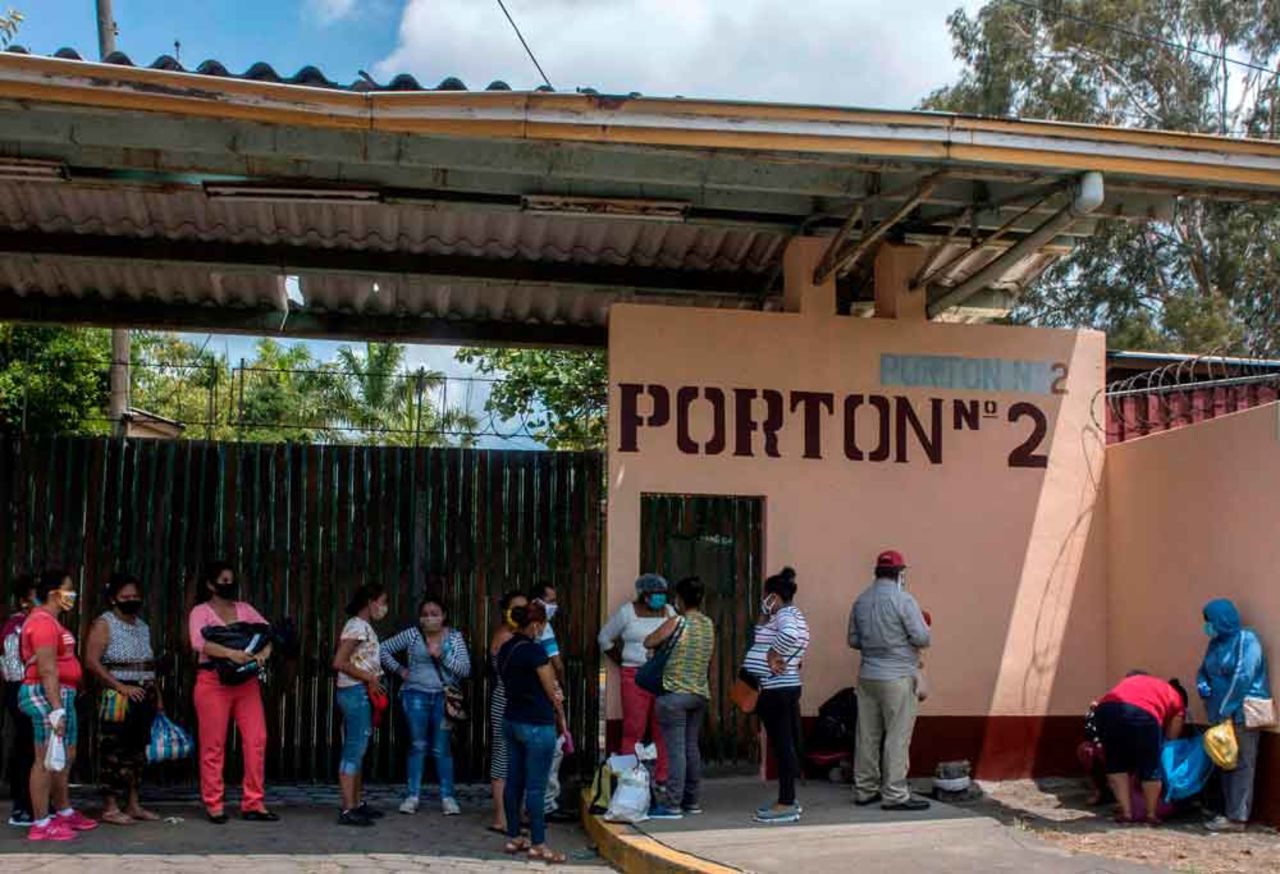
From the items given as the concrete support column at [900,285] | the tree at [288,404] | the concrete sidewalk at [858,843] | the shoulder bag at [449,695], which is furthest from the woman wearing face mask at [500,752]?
the tree at [288,404]

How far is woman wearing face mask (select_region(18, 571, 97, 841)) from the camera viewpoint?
822 cm

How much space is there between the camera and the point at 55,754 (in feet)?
26.7

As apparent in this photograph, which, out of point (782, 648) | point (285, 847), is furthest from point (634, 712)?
point (285, 847)

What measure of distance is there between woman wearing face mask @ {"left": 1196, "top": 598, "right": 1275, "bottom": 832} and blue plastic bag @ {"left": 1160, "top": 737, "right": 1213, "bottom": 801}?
0.17 meters

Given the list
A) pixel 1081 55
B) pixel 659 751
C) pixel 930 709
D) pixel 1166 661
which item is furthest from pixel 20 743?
pixel 1081 55

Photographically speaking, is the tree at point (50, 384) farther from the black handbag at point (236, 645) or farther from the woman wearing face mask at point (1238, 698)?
the woman wearing face mask at point (1238, 698)

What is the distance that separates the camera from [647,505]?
1063 cm

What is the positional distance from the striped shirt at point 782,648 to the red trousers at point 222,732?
3264 mm

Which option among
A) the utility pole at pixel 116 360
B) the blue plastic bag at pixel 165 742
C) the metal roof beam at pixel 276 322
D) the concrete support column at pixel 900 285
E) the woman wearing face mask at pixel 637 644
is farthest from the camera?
the utility pole at pixel 116 360

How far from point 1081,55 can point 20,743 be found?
26.3 m

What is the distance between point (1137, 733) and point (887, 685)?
164cm

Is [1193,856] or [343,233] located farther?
[343,233]

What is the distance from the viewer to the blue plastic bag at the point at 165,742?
8.95 meters

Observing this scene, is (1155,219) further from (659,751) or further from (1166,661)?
(659,751)
